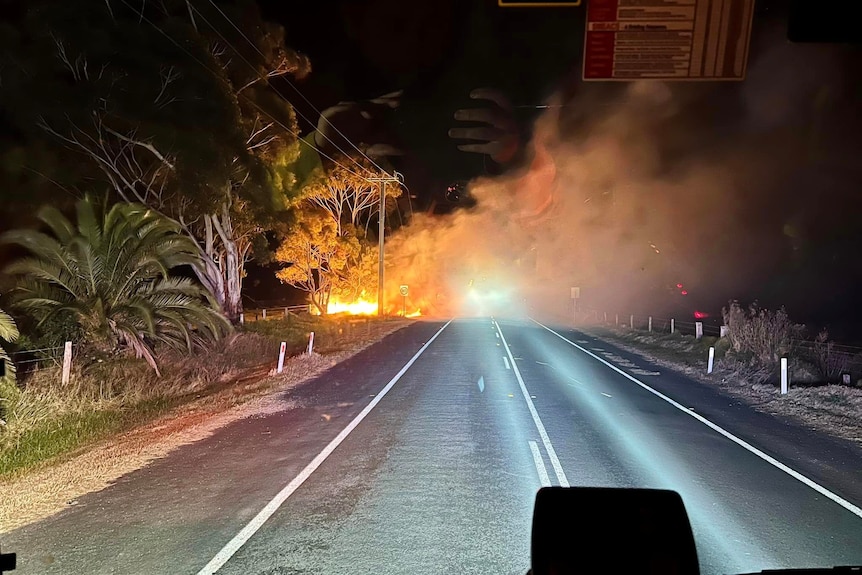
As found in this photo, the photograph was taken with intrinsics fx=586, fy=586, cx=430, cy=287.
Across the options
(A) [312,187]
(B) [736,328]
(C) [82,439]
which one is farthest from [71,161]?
(B) [736,328]

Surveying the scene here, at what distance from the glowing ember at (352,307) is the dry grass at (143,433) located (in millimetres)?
27092

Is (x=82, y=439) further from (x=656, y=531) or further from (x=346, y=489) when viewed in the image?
(x=656, y=531)

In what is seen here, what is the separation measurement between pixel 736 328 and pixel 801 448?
10779mm

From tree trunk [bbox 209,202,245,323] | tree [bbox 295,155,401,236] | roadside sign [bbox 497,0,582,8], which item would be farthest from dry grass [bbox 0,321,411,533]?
tree [bbox 295,155,401,236]

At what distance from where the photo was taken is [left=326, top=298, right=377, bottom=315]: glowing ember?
4403 cm

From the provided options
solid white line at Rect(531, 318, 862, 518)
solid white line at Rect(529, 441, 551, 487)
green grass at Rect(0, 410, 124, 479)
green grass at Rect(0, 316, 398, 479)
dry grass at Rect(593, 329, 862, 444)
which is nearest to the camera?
solid white line at Rect(531, 318, 862, 518)

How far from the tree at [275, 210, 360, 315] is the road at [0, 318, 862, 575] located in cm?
2228

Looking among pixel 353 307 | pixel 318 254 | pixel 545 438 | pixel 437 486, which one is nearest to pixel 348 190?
pixel 318 254

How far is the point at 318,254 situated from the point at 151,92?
20502 millimetres

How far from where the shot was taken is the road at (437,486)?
4.69m

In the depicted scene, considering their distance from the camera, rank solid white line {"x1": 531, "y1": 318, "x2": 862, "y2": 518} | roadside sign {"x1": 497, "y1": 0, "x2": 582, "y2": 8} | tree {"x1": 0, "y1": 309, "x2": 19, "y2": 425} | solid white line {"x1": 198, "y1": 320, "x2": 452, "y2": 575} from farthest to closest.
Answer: tree {"x1": 0, "y1": 309, "x2": 19, "y2": 425}, roadside sign {"x1": 497, "y1": 0, "x2": 582, "y2": 8}, solid white line {"x1": 531, "y1": 318, "x2": 862, "y2": 518}, solid white line {"x1": 198, "y1": 320, "x2": 452, "y2": 575}

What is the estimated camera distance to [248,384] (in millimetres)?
14117

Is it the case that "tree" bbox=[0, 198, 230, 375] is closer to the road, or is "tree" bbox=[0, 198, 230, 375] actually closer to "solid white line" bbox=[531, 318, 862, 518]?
the road

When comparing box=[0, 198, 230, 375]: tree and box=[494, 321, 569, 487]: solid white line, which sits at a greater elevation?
box=[0, 198, 230, 375]: tree
